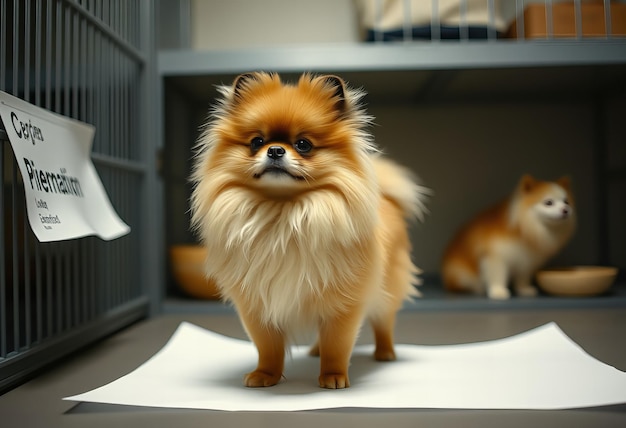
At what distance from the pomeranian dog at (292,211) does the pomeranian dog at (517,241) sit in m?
1.21

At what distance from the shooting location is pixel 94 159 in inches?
55.6

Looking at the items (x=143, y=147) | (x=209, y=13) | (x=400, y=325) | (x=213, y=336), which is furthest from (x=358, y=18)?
(x=213, y=336)

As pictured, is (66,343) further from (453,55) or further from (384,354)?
(453,55)

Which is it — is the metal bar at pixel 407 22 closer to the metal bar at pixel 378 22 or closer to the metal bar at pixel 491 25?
the metal bar at pixel 378 22

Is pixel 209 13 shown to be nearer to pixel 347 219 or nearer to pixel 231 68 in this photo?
pixel 231 68

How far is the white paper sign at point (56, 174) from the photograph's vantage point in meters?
0.99

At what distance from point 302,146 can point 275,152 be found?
2.6 inches

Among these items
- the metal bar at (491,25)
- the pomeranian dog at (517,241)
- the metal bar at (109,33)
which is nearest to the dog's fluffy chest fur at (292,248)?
the metal bar at (109,33)

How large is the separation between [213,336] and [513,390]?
31.1 inches

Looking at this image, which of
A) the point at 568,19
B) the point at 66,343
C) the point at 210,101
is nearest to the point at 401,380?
the point at 66,343

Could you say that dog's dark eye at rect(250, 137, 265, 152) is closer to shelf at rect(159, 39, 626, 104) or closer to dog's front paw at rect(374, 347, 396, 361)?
dog's front paw at rect(374, 347, 396, 361)

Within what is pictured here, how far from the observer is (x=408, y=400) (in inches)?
33.9

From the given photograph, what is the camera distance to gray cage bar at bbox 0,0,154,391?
1.04m

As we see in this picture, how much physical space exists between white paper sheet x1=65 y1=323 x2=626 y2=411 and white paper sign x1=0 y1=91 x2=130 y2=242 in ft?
1.12
